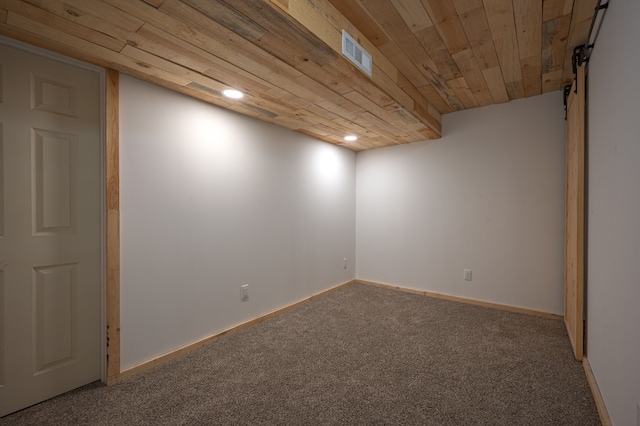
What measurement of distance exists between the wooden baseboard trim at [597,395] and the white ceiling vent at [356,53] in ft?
7.49

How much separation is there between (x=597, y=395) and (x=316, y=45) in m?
2.47

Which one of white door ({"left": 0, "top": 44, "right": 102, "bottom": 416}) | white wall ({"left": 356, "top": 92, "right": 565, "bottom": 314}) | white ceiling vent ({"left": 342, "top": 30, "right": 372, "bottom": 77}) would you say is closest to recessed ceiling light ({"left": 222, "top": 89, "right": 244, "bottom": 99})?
white door ({"left": 0, "top": 44, "right": 102, "bottom": 416})

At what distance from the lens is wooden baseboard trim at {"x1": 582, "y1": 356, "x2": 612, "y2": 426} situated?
4.85 feet

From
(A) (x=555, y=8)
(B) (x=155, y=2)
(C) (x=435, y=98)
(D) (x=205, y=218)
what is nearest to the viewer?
(B) (x=155, y=2)

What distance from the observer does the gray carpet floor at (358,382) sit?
1.60 m

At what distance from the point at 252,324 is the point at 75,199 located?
176 centimetres

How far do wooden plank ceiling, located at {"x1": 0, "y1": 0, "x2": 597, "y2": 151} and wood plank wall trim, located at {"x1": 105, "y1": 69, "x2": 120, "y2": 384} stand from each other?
0.21 meters

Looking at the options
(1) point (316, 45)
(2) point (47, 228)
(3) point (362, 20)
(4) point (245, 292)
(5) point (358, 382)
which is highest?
(3) point (362, 20)

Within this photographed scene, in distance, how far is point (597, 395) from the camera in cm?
166

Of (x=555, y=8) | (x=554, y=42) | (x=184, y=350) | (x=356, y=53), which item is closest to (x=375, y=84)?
(x=356, y=53)

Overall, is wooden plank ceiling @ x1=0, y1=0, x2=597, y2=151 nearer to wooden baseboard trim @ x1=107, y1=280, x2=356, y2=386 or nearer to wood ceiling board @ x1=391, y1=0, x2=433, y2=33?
wood ceiling board @ x1=391, y1=0, x2=433, y2=33

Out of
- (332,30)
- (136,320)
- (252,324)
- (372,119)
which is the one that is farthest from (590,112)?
(136,320)

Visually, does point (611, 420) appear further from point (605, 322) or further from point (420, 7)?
point (420, 7)

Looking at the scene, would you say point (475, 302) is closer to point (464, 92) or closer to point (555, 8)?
point (464, 92)
